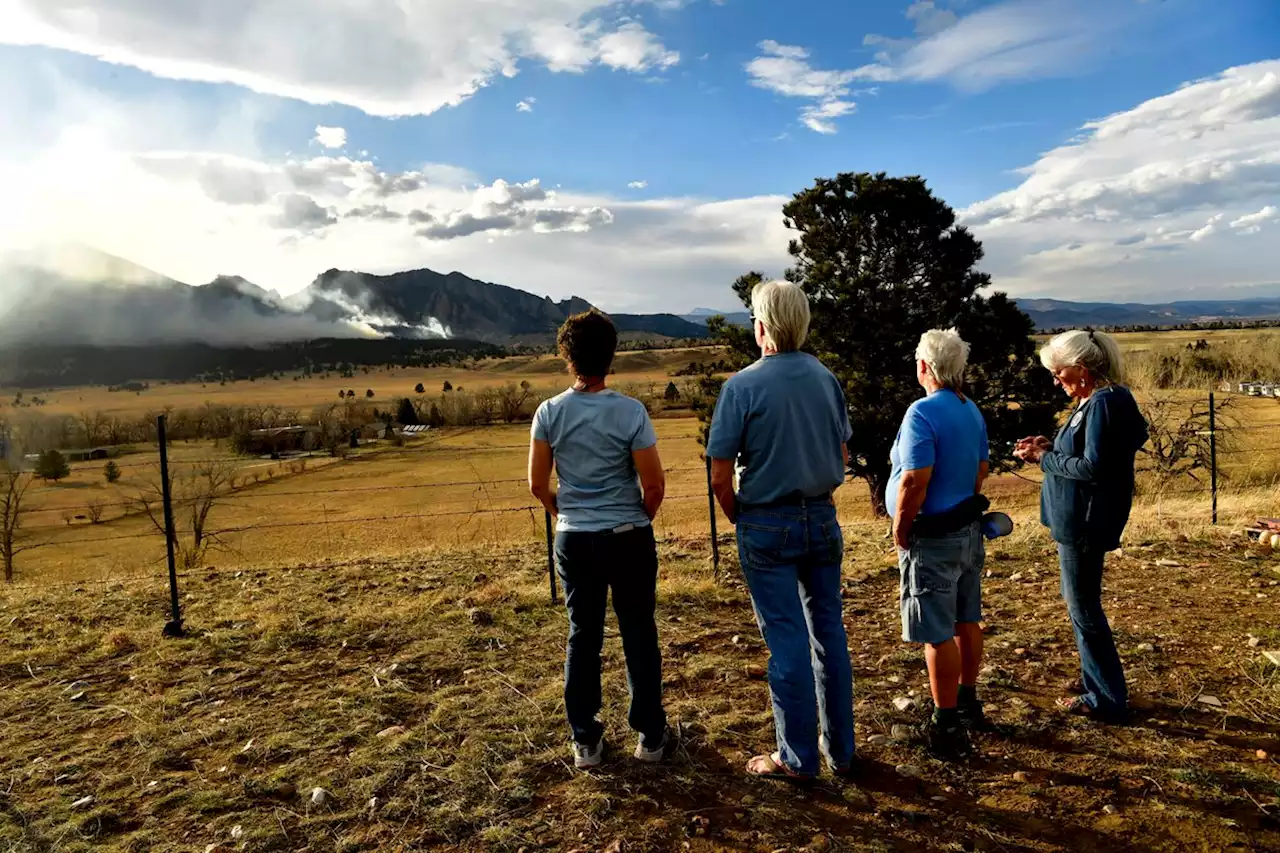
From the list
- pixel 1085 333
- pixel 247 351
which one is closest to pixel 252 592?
pixel 1085 333

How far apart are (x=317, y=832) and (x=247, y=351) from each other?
181746mm

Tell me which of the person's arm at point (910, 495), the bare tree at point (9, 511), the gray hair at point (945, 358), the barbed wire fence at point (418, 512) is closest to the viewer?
the person's arm at point (910, 495)

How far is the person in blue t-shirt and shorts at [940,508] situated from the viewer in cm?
281


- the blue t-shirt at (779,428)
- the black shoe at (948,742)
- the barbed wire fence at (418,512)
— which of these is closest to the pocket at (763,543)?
the blue t-shirt at (779,428)

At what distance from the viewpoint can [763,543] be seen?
2697 mm

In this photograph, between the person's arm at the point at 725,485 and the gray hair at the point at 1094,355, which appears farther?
the gray hair at the point at 1094,355

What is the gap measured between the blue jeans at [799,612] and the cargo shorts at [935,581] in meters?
0.32

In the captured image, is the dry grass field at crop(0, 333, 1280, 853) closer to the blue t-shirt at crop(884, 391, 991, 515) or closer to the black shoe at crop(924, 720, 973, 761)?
the black shoe at crop(924, 720, 973, 761)

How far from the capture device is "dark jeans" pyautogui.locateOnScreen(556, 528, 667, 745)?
9.52 feet

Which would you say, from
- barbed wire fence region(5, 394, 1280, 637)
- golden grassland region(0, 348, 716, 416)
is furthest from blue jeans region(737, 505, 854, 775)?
golden grassland region(0, 348, 716, 416)

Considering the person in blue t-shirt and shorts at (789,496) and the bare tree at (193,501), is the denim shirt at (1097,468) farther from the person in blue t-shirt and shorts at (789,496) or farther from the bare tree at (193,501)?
the bare tree at (193,501)

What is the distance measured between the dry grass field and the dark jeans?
0.27m

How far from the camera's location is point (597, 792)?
2943mm

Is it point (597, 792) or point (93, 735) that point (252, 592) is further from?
point (597, 792)
